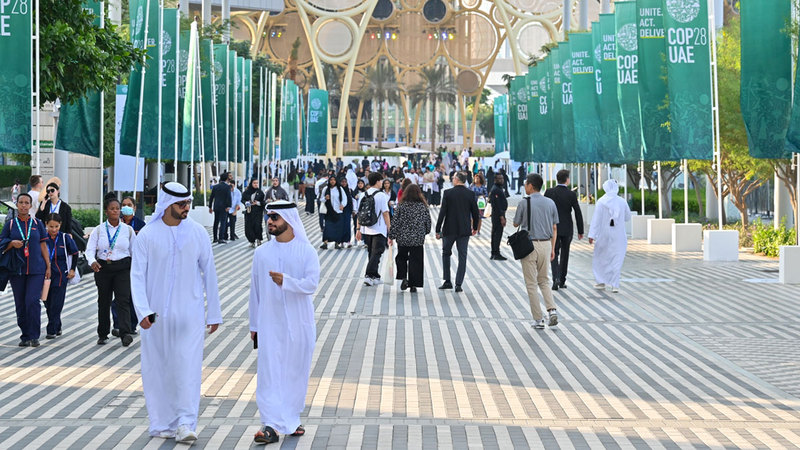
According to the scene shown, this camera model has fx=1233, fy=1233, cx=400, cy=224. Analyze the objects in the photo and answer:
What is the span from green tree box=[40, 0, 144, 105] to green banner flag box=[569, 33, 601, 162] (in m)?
13.5

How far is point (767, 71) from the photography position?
1756cm

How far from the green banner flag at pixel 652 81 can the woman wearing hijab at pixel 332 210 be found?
5.79 m

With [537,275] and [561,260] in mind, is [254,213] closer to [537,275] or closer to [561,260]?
[561,260]

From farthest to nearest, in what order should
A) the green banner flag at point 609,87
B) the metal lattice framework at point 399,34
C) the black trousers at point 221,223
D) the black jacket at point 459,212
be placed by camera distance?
the metal lattice framework at point 399,34
the black trousers at point 221,223
the green banner flag at point 609,87
the black jacket at point 459,212

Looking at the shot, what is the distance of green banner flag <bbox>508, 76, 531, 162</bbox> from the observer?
39231 mm

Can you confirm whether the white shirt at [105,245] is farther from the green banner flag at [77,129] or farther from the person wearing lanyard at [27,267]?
the green banner flag at [77,129]

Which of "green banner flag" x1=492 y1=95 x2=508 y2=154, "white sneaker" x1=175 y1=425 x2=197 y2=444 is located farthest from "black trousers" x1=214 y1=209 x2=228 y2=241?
"green banner flag" x1=492 y1=95 x2=508 y2=154

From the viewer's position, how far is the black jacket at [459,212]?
16516 mm

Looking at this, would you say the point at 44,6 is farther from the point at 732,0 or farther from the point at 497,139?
the point at 497,139

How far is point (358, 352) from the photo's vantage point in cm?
1106

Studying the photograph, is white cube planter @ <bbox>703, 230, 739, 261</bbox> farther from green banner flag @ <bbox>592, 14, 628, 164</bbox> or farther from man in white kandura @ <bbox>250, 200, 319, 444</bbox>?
man in white kandura @ <bbox>250, 200, 319, 444</bbox>

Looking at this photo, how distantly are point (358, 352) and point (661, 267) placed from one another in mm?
10206

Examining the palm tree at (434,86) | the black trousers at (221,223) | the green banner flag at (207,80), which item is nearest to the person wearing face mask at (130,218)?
the black trousers at (221,223)

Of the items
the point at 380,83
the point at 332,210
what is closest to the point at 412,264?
the point at 332,210
